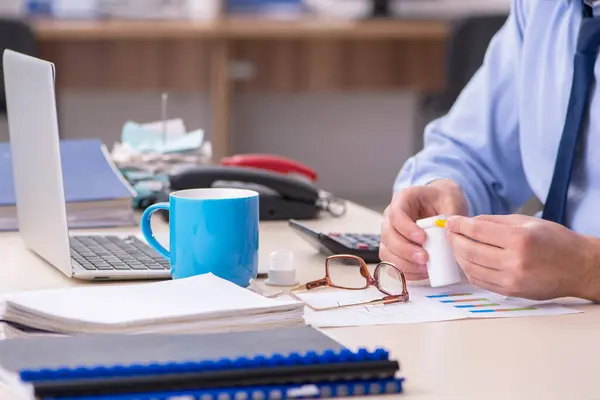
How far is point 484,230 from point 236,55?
147 inches

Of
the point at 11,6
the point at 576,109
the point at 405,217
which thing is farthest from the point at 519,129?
the point at 11,6

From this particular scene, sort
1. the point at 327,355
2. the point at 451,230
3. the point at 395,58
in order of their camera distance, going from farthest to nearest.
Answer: the point at 395,58
the point at 451,230
the point at 327,355

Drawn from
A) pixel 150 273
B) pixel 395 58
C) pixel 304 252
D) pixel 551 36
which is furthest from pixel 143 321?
pixel 395 58

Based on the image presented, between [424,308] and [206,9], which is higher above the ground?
[206,9]

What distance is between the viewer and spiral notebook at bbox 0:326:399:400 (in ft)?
2.27

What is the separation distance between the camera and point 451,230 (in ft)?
3.57

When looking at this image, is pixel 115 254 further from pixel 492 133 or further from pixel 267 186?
pixel 492 133

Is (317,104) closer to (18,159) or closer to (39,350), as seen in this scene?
(18,159)

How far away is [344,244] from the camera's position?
1.30 meters

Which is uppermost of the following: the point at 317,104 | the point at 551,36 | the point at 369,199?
the point at 551,36

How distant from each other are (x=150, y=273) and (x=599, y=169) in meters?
0.68

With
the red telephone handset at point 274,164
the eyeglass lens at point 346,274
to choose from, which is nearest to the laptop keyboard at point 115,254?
the eyeglass lens at point 346,274

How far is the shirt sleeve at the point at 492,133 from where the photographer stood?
5.25ft

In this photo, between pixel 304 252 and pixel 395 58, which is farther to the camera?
pixel 395 58
